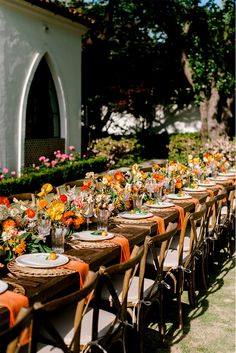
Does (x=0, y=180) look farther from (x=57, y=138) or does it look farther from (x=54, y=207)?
(x=54, y=207)

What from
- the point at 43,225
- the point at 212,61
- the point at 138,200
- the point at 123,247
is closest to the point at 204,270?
the point at 138,200

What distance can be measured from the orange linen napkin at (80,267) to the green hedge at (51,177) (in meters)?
7.25

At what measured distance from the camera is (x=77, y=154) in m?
14.7

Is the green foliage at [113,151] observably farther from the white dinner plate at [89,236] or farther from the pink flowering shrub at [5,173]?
the white dinner plate at [89,236]

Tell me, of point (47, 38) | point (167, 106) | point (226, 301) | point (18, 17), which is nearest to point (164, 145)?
point (167, 106)

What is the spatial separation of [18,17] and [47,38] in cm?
139

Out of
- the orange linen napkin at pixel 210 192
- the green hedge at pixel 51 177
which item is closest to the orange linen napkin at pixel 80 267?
the orange linen napkin at pixel 210 192

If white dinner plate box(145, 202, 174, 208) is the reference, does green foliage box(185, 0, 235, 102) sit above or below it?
above

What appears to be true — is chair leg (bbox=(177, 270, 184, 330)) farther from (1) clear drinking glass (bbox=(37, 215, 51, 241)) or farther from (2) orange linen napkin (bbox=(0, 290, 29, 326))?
(2) orange linen napkin (bbox=(0, 290, 29, 326))

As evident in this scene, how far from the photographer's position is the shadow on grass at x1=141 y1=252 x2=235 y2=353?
3.96 m

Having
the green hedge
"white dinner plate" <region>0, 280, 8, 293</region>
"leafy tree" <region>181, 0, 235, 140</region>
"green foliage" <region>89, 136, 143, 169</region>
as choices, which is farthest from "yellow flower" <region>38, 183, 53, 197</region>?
"leafy tree" <region>181, 0, 235, 140</region>

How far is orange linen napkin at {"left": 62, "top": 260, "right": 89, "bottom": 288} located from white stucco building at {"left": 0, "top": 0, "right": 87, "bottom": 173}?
8.97m

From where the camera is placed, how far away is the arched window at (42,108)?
45.0 ft

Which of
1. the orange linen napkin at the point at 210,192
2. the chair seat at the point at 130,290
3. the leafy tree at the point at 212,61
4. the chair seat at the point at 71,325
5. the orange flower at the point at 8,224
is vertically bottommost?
the chair seat at the point at 71,325
